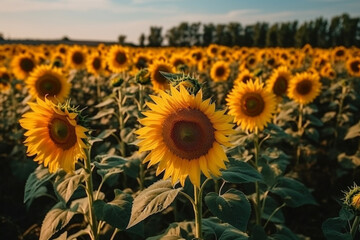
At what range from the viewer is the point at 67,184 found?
2350 millimetres

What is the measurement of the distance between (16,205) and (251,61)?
877 cm

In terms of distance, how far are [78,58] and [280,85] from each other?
5.62 meters

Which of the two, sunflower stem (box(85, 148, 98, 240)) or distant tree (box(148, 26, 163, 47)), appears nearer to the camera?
sunflower stem (box(85, 148, 98, 240))

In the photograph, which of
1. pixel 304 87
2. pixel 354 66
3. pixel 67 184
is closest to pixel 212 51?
pixel 354 66

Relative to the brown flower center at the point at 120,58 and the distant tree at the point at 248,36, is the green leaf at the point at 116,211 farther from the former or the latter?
the distant tree at the point at 248,36

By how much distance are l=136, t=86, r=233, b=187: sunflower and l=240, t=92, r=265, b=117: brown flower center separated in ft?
5.77

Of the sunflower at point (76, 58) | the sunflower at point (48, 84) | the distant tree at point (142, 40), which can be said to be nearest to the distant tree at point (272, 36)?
the distant tree at point (142, 40)

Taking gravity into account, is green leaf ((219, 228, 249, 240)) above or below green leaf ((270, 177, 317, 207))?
above

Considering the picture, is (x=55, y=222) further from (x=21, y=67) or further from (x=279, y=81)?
(x=21, y=67)

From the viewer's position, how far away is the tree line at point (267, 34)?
134ft

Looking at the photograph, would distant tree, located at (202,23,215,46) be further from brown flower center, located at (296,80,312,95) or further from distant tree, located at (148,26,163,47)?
brown flower center, located at (296,80,312,95)

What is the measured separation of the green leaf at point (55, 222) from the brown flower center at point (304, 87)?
14.7 ft

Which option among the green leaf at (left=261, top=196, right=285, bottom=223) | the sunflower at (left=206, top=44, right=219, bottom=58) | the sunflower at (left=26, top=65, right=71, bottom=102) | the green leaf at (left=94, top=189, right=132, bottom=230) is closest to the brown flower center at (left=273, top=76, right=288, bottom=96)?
the green leaf at (left=261, top=196, right=285, bottom=223)

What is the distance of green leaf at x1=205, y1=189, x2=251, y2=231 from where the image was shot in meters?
1.90
